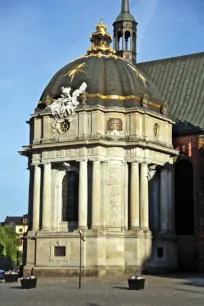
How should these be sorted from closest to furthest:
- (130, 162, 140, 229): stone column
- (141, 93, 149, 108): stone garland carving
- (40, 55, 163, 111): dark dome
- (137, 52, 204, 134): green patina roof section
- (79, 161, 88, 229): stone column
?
1. (79, 161, 88, 229): stone column
2. (130, 162, 140, 229): stone column
3. (141, 93, 149, 108): stone garland carving
4. (40, 55, 163, 111): dark dome
5. (137, 52, 204, 134): green patina roof section

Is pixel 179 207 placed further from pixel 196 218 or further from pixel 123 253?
pixel 123 253

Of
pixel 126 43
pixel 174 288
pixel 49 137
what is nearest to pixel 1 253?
pixel 126 43

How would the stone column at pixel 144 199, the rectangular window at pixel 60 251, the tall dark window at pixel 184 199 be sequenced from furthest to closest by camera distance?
the tall dark window at pixel 184 199 → the stone column at pixel 144 199 → the rectangular window at pixel 60 251

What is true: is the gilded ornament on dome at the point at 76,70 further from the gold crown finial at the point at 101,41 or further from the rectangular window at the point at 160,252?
the rectangular window at the point at 160,252

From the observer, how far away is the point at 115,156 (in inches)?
2109

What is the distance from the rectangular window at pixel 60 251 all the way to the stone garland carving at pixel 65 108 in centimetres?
1049

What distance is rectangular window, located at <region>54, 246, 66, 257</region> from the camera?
52344 millimetres

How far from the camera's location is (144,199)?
53.2 m

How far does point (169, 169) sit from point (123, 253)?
33.0 ft

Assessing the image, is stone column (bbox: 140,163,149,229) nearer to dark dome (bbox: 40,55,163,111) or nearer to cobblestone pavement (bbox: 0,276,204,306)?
dark dome (bbox: 40,55,163,111)

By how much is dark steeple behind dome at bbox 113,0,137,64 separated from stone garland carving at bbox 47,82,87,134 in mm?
18310

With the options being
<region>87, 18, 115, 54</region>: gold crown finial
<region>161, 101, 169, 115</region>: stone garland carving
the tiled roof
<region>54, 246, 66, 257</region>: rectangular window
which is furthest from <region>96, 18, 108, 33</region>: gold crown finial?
the tiled roof

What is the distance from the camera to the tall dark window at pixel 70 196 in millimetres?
54406

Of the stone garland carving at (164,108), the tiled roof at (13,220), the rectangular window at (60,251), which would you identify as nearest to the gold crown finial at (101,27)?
the stone garland carving at (164,108)
